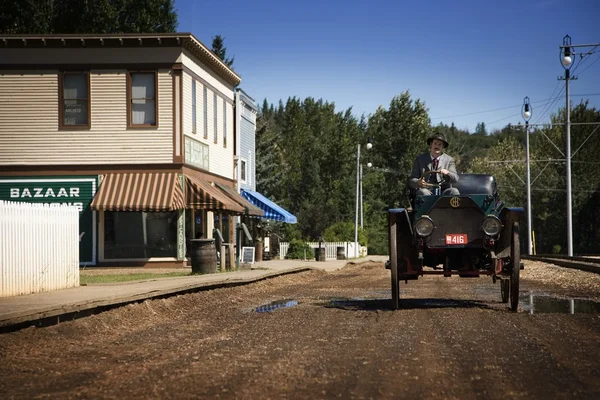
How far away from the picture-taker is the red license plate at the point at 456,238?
1251cm

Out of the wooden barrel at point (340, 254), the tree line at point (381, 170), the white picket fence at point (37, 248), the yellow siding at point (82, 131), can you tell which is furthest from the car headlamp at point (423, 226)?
the tree line at point (381, 170)

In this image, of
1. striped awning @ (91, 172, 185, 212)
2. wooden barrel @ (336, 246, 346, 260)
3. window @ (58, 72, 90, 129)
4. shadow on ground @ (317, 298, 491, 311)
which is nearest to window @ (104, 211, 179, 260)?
striped awning @ (91, 172, 185, 212)

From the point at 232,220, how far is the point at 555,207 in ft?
157

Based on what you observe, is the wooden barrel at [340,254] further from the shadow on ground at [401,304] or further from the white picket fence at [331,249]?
the shadow on ground at [401,304]

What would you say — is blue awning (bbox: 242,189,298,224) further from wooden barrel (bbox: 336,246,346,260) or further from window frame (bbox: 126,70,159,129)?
window frame (bbox: 126,70,159,129)

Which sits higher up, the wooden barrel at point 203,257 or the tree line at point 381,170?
the tree line at point 381,170

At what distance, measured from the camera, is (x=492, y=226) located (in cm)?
1224

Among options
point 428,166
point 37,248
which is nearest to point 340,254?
point 37,248

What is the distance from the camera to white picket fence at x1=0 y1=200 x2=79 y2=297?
14.4 metres

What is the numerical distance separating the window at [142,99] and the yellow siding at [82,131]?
0.24 meters

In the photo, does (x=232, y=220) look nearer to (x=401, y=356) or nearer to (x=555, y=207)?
(x=401, y=356)

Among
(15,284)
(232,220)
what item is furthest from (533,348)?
(232,220)

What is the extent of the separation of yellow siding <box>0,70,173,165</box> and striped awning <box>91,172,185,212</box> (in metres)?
0.60

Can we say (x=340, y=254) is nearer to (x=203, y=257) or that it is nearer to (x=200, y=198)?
(x=200, y=198)
